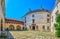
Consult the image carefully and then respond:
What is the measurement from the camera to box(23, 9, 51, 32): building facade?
9.87m

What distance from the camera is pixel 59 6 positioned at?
23.4 ft

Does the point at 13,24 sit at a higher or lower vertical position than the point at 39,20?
lower

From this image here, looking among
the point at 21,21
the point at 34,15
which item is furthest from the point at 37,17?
the point at 21,21

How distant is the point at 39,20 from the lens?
33.0 feet

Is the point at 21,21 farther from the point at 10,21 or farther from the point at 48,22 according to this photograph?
the point at 48,22

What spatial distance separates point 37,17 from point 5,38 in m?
5.48

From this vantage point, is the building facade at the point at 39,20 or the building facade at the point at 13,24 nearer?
the building facade at the point at 13,24

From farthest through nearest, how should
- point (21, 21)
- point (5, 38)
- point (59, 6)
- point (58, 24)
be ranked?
point (21, 21) → point (59, 6) → point (58, 24) → point (5, 38)

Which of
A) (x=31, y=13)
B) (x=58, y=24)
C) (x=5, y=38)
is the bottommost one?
(x=5, y=38)

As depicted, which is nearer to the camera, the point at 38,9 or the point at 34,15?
the point at 38,9

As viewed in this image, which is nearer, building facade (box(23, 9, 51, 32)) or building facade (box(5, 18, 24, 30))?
building facade (box(5, 18, 24, 30))

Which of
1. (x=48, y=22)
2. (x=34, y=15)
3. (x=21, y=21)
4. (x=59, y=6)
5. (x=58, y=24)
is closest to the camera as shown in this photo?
(x=58, y=24)

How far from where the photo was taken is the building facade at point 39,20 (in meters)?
9.87

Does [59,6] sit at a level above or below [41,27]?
above
